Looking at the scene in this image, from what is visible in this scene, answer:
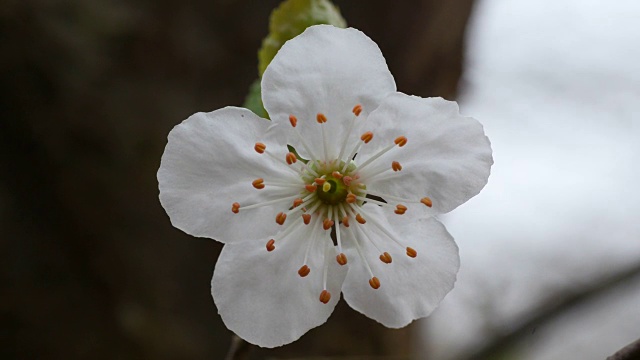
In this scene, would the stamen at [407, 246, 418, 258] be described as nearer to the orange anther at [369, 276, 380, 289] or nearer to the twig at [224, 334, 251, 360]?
the orange anther at [369, 276, 380, 289]

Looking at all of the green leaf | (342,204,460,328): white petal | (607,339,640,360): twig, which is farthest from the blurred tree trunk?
(607,339,640,360): twig

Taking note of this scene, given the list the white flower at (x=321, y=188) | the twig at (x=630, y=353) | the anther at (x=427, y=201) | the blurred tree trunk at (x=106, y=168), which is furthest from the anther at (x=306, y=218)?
the blurred tree trunk at (x=106, y=168)

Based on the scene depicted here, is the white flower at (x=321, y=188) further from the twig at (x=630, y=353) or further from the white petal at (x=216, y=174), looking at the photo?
the twig at (x=630, y=353)

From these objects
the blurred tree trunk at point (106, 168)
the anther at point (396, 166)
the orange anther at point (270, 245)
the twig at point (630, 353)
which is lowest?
the blurred tree trunk at point (106, 168)

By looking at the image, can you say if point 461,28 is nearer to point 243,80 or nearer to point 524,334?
point 243,80

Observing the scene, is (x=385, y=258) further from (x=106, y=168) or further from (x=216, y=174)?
(x=106, y=168)

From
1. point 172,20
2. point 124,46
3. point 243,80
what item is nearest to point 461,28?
→ point 243,80
